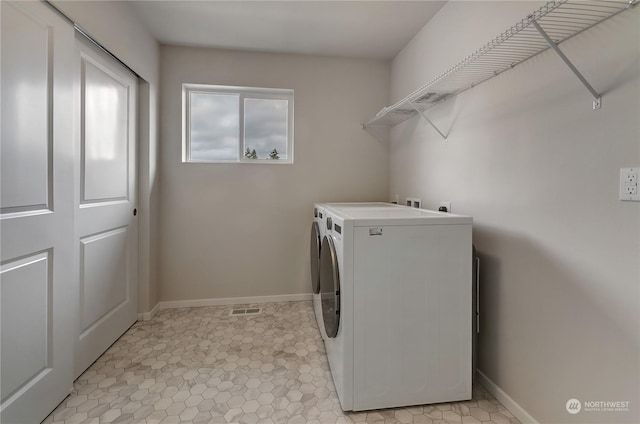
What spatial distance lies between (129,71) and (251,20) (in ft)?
3.20

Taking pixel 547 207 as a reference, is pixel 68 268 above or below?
below

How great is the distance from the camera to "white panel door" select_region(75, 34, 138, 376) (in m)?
1.72

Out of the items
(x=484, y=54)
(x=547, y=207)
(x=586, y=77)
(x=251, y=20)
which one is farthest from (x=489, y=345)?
(x=251, y=20)

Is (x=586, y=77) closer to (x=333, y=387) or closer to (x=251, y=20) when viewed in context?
(x=333, y=387)

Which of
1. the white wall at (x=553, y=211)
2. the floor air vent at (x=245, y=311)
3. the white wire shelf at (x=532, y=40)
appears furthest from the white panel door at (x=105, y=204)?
the white wall at (x=553, y=211)

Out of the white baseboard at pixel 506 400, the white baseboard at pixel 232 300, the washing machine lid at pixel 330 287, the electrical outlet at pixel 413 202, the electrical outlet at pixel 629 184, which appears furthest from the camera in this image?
the white baseboard at pixel 232 300

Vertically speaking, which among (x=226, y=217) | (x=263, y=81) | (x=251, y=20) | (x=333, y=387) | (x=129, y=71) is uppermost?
(x=251, y=20)

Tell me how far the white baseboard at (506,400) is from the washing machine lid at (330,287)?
889mm

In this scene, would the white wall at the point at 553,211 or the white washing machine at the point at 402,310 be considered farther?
the white washing machine at the point at 402,310

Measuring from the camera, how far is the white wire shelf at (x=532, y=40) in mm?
969

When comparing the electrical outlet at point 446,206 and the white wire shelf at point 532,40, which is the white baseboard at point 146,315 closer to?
the electrical outlet at point 446,206

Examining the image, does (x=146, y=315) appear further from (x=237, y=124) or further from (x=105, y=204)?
(x=237, y=124)

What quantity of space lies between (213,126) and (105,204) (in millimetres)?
1245

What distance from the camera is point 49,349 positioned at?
1397 millimetres
